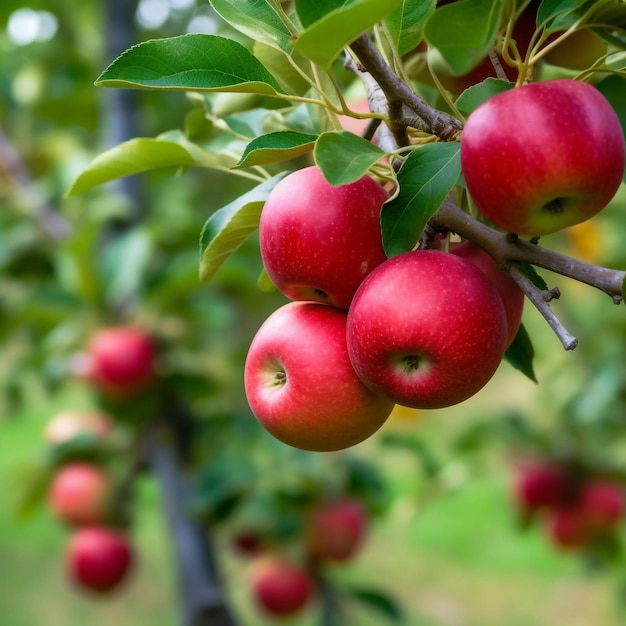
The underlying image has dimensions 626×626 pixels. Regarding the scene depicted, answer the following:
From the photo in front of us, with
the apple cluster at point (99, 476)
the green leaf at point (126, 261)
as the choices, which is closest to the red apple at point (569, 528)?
the apple cluster at point (99, 476)

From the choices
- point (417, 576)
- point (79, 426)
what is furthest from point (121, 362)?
point (417, 576)

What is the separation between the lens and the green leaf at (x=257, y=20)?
60 cm

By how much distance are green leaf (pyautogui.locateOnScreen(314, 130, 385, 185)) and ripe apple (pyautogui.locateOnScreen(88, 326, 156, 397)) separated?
3.67ft

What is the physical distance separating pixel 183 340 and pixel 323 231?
1364 millimetres

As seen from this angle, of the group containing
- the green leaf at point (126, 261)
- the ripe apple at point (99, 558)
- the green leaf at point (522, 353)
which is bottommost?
the ripe apple at point (99, 558)

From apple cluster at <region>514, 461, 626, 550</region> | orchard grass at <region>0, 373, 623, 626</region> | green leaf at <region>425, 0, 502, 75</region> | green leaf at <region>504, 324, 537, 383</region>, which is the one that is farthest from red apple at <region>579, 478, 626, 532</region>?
green leaf at <region>425, 0, 502, 75</region>

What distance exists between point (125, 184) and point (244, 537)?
825 mm

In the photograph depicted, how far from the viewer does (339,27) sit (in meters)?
0.45

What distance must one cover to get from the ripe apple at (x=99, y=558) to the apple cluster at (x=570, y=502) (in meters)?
0.98

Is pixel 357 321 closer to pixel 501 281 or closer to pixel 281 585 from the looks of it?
pixel 501 281

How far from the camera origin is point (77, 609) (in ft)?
10.5

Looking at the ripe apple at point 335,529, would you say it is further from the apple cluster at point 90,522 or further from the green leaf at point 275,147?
the green leaf at point 275,147

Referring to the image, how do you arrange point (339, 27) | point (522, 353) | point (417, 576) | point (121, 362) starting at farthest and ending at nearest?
point (417, 576)
point (121, 362)
point (522, 353)
point (339, 27)

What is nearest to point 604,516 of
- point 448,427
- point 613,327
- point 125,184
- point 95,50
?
point 613,327
